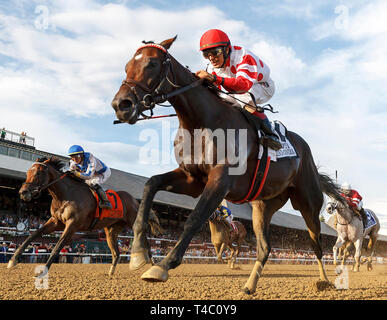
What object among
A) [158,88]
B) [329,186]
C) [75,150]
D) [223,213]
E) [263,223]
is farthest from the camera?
[223,213]

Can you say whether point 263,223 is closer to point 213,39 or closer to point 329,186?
point 213,39

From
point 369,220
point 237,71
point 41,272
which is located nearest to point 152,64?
point 237,71

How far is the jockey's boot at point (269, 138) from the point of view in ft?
13.3

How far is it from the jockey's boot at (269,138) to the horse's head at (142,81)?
125cm

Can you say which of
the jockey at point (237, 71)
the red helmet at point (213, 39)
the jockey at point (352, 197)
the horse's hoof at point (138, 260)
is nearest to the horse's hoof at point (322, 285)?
the jockey at point (237, 71)

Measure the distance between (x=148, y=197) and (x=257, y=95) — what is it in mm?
1759

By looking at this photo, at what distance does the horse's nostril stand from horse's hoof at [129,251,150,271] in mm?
1206

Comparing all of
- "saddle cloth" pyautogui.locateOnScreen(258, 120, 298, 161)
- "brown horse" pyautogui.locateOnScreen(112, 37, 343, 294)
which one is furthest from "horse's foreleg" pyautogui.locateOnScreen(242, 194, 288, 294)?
"saddle cloth" pyautogui.locateOnScreen(258, 120, 298, 161)

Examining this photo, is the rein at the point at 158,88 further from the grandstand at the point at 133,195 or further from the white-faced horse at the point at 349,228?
the grandstand at the point at 133,195

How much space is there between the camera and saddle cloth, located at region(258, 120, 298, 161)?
13.7 feet

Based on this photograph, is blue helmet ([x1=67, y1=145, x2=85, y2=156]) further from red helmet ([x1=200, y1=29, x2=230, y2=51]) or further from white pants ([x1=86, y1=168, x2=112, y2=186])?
red helmet ([x1=200, y1=29, x2=230, y2=51])

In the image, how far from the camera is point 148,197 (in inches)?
141

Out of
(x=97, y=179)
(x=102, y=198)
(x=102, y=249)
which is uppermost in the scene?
(x=97, y=179)
